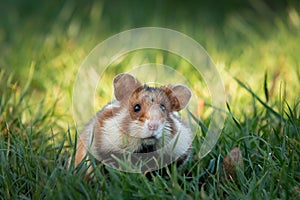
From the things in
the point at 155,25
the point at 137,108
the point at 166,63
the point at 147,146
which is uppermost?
the point at 155,25

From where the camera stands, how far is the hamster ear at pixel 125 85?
8.93 feet

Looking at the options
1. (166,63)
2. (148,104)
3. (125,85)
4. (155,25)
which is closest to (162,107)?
(148,104)

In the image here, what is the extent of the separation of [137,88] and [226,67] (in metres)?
1.90

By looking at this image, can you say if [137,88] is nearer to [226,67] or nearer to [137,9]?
[226,67]

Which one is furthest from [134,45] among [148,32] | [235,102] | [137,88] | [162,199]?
[162,199]

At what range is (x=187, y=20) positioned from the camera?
254 inches

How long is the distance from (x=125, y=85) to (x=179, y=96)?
242 millimetres

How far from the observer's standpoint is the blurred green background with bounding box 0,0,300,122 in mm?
4492

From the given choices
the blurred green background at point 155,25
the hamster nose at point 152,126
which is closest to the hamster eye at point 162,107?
the hamster nose at point 152,126

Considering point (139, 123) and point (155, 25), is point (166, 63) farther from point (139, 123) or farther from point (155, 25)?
point (139, 123)

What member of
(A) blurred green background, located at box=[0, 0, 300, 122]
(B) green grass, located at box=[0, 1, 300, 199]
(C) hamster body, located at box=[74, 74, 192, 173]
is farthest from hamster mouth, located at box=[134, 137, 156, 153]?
(A) blurred green background, located at box=[0, 0, 300, 122]

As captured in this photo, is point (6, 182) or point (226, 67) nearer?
point (6, 182)

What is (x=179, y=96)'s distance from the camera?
278cm

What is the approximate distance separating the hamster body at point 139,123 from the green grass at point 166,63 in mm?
119
